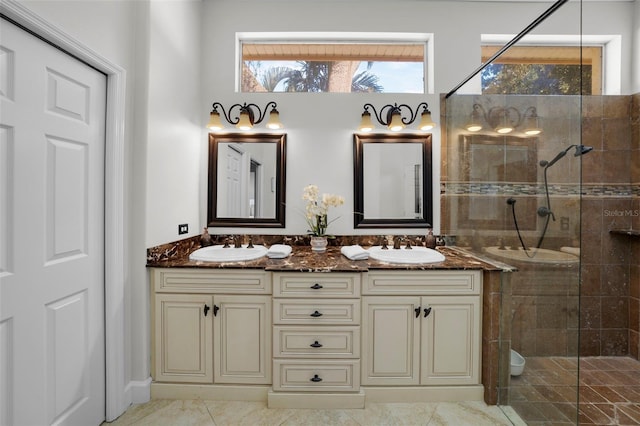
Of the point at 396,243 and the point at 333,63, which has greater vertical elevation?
the point at 333,63

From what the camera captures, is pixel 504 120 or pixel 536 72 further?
pixel 504 120

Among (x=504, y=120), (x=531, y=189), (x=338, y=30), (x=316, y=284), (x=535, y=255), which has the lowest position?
(x=316, y=284)

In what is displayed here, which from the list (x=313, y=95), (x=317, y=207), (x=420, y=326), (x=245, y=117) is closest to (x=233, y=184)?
(x=245, y=117)

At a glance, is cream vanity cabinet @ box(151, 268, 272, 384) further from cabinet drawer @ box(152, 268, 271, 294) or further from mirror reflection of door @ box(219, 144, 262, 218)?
mirror reflection of door @ box(219, 144, 262, 218)

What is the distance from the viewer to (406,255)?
2150mm

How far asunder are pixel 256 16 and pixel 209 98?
81cm

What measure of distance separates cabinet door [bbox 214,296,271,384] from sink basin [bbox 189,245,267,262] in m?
0.26

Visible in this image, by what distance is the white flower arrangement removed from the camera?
2.24 m

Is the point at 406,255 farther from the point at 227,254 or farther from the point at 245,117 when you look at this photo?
the point at 245,117

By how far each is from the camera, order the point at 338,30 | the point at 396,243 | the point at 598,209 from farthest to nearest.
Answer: the point at 338,30 < the point at 598,209 < the point at 396,243

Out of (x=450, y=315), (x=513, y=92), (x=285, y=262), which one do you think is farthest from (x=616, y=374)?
(x=285, y=262)

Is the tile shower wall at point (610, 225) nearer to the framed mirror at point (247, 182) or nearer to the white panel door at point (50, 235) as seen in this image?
the framed mirror at point (247, 182)

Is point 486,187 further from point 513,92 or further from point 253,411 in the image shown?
point 253,411

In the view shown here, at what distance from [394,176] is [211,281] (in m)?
1.63
